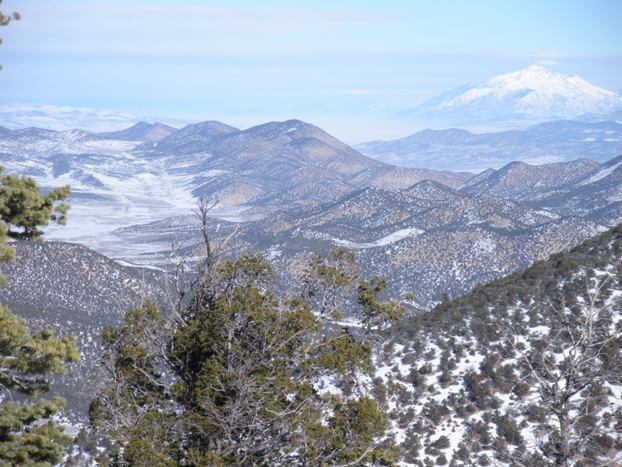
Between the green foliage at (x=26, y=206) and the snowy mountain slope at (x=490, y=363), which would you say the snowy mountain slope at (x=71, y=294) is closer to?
the snowy mountain slope at (x=490, y=363)

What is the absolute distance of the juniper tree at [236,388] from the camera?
35.3 ft

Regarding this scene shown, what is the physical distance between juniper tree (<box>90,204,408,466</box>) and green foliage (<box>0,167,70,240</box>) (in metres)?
2.05

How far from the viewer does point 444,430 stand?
21969 millimetres

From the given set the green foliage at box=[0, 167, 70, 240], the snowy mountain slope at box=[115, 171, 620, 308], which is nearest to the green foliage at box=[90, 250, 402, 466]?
the green foliage at box=[0, 167, 70, 240]

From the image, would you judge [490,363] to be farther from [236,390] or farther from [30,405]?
[30,405]

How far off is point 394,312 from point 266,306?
7.62 ft

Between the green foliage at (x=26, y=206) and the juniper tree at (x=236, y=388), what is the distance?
2050 mm

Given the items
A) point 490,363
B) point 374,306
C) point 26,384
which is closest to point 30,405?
point 26,384

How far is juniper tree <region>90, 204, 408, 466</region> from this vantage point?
10.8 m

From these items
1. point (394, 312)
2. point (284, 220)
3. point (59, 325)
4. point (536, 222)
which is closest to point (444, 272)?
point (536, 222)

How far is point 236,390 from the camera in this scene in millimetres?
10914

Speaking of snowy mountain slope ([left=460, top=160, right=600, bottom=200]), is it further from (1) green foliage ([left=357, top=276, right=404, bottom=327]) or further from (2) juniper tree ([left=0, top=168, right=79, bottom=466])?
(2) juniper tree ([left=0, top=168, right=79, bottom=466])

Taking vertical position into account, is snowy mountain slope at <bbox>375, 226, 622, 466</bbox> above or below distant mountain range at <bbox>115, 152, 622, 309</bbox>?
above

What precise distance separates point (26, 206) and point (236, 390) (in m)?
4.34
